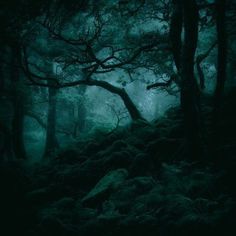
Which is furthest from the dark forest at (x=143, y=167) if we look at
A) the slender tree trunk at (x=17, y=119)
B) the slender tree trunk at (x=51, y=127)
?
the slender tree trunk at (x=51, y=127)

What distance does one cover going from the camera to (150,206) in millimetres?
6137

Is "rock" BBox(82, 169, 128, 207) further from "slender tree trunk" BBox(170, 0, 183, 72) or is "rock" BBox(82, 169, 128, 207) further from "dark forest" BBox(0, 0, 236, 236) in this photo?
"slender tree trunk" BBox(170, 0, 183, 72)

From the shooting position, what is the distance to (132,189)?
7.09 metres

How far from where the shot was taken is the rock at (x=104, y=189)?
7621 mm

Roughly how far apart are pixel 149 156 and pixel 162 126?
2.66 m

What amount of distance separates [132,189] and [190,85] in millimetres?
3357

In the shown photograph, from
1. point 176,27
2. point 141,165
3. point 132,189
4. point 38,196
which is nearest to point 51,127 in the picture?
point 38,196

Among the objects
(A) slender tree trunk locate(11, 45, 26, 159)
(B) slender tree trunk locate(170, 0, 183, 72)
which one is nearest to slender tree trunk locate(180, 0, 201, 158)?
(B) slender tree trunk locate(170, 0, 183, 72)

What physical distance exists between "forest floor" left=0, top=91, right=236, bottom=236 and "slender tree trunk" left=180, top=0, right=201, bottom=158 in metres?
0.55

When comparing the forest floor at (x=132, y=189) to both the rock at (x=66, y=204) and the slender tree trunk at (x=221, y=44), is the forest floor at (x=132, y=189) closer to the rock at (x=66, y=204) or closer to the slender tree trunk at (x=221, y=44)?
the rock at (x=66, y=204)

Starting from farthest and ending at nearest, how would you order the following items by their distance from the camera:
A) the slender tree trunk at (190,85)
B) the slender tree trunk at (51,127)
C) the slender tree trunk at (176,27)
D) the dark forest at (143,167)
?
the slender tree trunk at (51,127)
the slender tree trunk at (176,27)
the slender tree trunk at (190,85)
the dark forest at (143,167)

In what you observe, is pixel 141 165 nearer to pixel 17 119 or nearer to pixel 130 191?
pixel 130 191

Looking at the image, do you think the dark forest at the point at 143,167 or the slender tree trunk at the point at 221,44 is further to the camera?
the slender tree trunk at the point at 221,44

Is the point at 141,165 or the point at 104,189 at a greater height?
the point at 141,165
